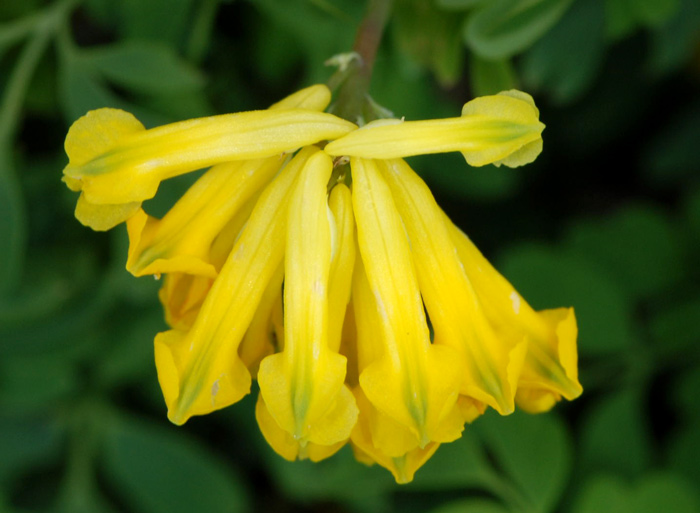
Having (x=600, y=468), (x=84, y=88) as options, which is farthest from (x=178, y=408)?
(x=600, y=468)

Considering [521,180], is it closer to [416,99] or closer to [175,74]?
[416,99]

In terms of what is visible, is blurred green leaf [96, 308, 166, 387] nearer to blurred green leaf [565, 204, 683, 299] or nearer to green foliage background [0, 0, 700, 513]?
green foliage background [0, 0, 700, 513]

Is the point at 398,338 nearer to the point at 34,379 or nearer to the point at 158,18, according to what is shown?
the point at 158,18

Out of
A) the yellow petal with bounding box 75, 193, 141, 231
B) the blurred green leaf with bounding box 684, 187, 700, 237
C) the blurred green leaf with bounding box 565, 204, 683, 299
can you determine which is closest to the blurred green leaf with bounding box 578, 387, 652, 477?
the blurred green leaf with bounding box 565, 204, 683, 299

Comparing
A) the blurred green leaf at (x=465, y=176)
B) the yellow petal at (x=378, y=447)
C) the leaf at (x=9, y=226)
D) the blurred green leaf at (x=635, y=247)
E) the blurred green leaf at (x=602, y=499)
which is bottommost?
the blurred green leaf at (x=602, y=499)

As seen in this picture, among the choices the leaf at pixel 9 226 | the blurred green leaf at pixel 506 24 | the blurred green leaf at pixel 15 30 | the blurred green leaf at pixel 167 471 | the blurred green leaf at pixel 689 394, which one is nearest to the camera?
the blurred green leaf at pixel 506 24

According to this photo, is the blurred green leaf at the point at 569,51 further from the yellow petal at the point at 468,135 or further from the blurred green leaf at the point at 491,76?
the yellow petal at the point at 468,135

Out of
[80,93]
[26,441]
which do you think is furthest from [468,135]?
[26,441]

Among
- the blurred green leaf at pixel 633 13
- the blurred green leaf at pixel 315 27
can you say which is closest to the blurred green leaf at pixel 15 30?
the blurred green leaf at pixel 315 27
